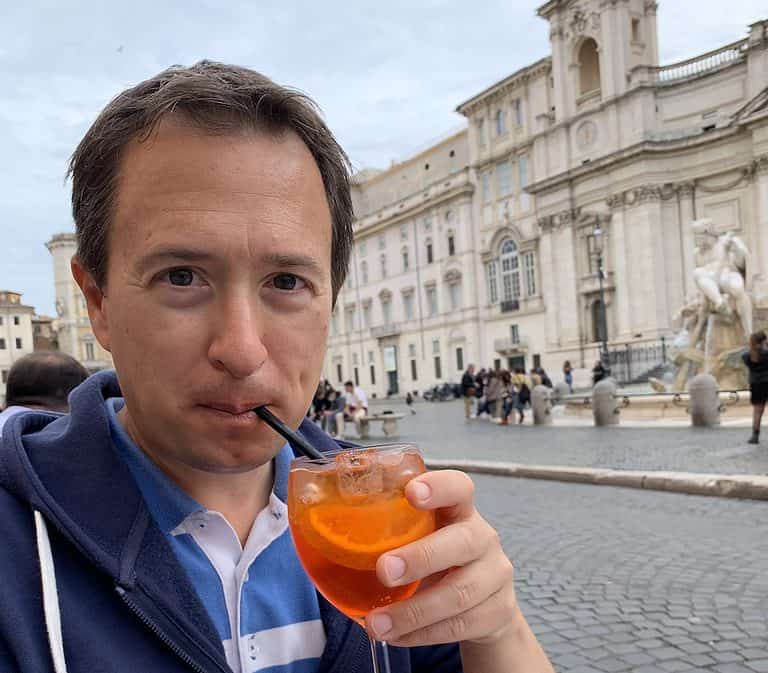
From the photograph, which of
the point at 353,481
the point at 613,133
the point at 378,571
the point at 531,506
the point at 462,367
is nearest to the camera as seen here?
the point at 378,571

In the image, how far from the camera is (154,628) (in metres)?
0.97

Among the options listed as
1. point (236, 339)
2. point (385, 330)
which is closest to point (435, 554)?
point (236, 339)

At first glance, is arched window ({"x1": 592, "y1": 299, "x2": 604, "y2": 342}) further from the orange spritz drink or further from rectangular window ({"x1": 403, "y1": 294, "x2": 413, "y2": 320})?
the orange spritz drink

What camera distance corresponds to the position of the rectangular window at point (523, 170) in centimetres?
3928

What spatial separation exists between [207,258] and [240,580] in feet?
1.73

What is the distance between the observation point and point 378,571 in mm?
901

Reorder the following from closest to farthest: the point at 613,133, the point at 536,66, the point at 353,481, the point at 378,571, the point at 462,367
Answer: the point at 378,571 → the point at 353,481 → the point at 613,133 → the point at 536,66 → the point at 462,367

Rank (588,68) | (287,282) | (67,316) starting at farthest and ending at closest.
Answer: (67,316) < (588,68) < (287,282)

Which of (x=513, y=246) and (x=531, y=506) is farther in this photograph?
(x=513, y=246)

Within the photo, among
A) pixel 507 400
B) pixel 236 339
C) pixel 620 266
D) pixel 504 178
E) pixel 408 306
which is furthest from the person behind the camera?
pixel 408 306

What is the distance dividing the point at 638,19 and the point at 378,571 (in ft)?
130

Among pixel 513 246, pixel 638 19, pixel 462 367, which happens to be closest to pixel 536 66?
pixel 638 19

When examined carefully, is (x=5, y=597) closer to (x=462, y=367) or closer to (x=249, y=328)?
(x=249, y=328)

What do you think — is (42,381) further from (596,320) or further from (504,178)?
(504,178)
